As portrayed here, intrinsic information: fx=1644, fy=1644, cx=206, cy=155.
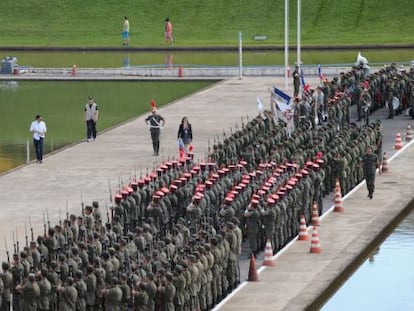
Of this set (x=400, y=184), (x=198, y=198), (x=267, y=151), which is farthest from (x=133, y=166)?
(x=198, y=198)

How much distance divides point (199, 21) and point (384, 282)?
47.4 metres

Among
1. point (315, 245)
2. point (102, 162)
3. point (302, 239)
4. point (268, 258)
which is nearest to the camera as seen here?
point (268, 258)

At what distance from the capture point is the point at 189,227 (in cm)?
2859

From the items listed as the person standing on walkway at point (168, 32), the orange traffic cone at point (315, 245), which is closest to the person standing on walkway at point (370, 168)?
the orange traffic cone at point (315, 245)

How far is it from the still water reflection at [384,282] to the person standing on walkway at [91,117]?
40.1 ft

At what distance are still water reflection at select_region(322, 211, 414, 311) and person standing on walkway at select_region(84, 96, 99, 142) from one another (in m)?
12.2

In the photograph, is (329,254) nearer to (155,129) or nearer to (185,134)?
(185,134)

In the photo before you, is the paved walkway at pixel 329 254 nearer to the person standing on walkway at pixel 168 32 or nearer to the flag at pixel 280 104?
the flag at pixel 280 104

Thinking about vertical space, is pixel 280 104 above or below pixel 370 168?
above

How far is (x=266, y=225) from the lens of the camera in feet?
96.1

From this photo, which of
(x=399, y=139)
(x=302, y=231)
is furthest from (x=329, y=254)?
(x=399, y=139)

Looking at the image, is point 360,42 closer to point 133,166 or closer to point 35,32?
point 35,32

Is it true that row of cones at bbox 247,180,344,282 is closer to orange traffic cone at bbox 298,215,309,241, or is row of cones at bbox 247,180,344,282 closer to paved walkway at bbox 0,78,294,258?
orange traffic cone at bbox 298,215,309,241

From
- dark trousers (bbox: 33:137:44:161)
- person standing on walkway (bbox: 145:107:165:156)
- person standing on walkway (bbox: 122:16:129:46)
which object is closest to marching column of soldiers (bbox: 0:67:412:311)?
person standing on walkway (bbox: 145:107:165:156)
